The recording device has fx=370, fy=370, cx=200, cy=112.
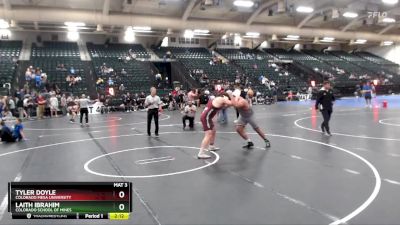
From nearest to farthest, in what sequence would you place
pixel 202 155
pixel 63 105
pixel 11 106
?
1. pixel 202 155
2. pixel 11 106
3. pixel 63 105

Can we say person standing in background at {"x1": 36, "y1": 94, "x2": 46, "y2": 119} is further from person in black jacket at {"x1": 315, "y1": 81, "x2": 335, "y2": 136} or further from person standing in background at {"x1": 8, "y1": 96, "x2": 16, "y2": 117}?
person in black jacket at {"x1": 315, "y1": 81, "x2": 335, "y2": 136}

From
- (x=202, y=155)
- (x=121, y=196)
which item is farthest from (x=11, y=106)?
(x=121, y=196)

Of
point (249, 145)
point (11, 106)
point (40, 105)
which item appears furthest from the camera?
point (40, 105)

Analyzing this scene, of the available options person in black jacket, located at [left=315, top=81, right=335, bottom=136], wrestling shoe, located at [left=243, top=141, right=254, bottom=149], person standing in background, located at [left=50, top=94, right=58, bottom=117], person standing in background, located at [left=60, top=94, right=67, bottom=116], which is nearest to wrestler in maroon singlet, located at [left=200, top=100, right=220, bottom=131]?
wrestling shoe, located at [left=243, top=141, right=254, bottom=149]

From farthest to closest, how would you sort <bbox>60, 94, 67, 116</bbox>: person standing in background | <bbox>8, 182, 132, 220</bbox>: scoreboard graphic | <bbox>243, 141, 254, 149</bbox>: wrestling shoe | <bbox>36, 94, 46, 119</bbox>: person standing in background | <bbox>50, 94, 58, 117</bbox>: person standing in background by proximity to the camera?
1. <bbox>60, 94, 67, 116</bbox>: person standing in background
2. <bbox>50, 94, 58, 117</bbox>: person standing in background
3. <bbox>36, 94, 46, 119</bbox>: person standing in background
4. <bbox>243, 141, 254, 149</bbox>: wrestling shoe
5. <bbox>8, 182, 132, 220</bbox>: scoreboard graphic

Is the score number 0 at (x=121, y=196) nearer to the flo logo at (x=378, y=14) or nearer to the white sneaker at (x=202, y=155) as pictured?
the white sneaker at (x=202, y=155)

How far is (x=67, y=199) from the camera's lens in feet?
11.0

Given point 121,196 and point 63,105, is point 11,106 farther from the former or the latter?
point 121,196


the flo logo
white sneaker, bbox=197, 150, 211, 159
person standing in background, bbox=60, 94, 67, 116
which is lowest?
white sneaker, bbox=197, 150, 211, 159

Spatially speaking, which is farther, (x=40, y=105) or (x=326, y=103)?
(x=40, y=105)

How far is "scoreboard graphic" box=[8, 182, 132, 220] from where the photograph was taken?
10.9 ft

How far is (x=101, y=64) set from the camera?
30609mm

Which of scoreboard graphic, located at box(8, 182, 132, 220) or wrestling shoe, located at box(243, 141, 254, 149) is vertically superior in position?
scoreboard graphic, located at box(8, 182, 132, 220)

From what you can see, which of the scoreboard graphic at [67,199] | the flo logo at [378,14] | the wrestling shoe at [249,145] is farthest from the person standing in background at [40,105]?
the flo logo at [378,14]
